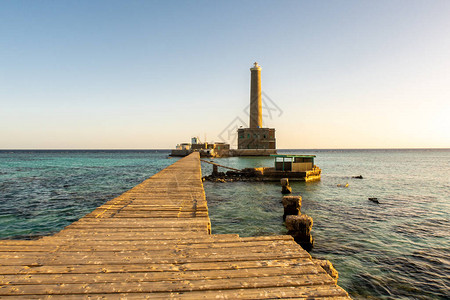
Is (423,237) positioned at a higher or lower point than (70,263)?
lower

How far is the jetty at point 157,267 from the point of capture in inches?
107

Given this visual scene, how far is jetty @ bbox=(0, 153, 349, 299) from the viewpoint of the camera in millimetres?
2727

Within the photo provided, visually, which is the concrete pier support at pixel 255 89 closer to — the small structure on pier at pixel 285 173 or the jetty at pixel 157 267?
the small structure on pier at pixel 285 173

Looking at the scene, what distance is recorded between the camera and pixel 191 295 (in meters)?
2.66

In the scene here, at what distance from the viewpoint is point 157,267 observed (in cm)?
329

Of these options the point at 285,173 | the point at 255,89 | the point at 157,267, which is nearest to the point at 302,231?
the point at 157,267

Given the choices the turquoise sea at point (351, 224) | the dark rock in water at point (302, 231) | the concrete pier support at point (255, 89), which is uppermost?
the concrete pier support at point (255, 89)

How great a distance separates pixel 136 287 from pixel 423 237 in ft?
38.1

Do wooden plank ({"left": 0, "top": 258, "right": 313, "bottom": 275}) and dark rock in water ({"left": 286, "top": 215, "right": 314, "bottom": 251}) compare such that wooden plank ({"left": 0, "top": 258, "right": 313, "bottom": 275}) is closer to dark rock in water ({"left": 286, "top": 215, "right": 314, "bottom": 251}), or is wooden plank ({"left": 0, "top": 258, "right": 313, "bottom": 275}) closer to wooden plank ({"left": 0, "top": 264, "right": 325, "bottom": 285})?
wooden plank ({"left": 0, "top": 264, "right": 325, "bottom": 285})

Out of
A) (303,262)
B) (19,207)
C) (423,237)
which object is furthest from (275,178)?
(303,262)

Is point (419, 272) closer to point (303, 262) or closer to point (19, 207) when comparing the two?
point (303, 262)

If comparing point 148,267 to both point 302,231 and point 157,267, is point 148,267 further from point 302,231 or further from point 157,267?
point 302,231

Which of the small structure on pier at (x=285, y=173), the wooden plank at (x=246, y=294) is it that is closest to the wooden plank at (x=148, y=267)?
the wooden plank at (x=246, y=294)

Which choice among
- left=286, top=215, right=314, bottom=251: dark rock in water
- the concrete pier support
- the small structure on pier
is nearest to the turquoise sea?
left=286, top=215, right=314, bottom=251: dark rock in water
